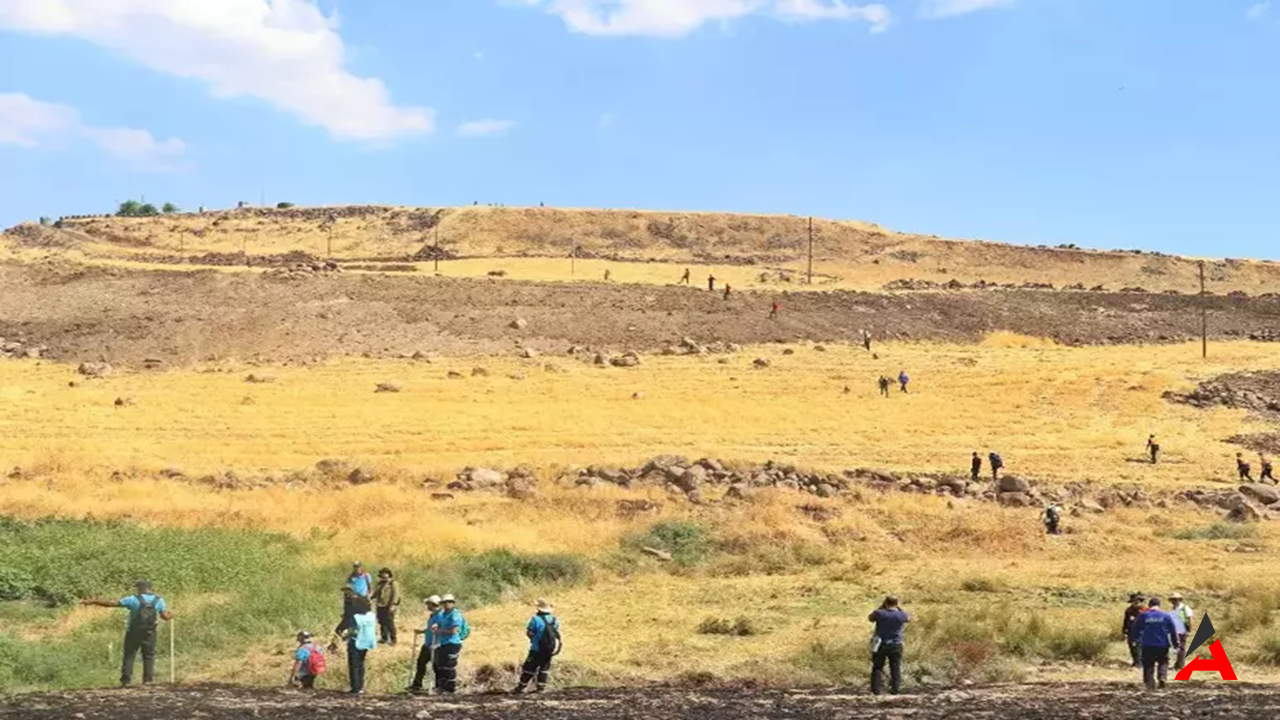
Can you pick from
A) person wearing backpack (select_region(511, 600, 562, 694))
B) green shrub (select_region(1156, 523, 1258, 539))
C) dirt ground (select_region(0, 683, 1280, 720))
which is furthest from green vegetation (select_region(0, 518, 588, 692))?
green shrub (select_region(1156, 523, 1258, 539))

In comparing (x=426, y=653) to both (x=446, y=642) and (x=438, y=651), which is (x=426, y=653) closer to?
(x=438, y=651)

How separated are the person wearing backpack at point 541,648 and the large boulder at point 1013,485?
1932 cm

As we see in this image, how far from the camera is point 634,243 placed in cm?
10544

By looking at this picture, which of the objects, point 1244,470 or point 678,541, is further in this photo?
point 1244,470

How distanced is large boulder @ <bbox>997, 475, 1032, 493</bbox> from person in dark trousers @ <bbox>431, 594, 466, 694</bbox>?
66.0 ft

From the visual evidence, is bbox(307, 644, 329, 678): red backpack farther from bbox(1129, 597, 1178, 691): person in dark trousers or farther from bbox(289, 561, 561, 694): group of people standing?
bbox(1129, 597, 1178, 691): person in dark trousers

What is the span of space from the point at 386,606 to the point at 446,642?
269cm

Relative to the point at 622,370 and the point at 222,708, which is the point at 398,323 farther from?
the point at 222,708

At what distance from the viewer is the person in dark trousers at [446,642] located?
14.1m

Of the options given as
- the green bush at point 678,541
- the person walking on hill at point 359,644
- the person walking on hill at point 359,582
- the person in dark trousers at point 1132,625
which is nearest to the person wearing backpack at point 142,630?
the person walking on hill at point 359,644

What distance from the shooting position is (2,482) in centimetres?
2761

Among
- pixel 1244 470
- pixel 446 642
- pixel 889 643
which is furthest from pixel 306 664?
pixel 1244 470

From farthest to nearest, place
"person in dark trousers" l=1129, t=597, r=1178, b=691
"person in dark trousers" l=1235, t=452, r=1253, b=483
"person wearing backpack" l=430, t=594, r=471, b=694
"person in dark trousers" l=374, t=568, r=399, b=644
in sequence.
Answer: "person in dark trousers" l=1235, t=452, r=1253, b=483 → "person in dark trousers" l=374, t=568, r=399, b=644 → "person in dark trousers" l=1129, t=597, r=1178, b=691 → "person wearing backpack" l=430, t=594, r=471, b=694

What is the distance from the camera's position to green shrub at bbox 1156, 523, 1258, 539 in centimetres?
2670
